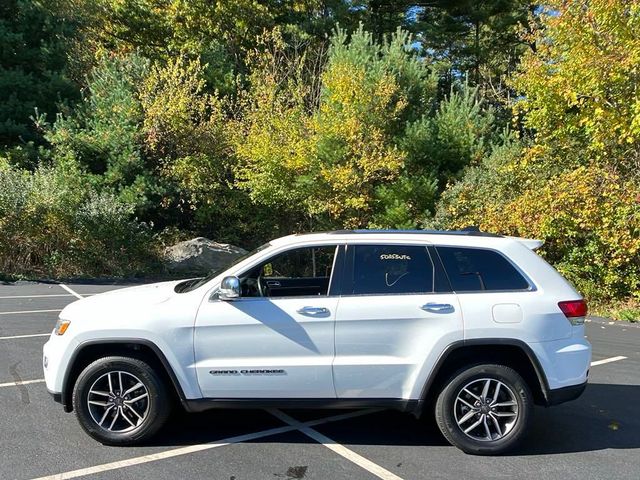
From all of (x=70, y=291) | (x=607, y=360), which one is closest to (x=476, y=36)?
(x=70, y=291)

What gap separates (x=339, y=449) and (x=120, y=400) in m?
1.80

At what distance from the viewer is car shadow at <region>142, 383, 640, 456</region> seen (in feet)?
15.4

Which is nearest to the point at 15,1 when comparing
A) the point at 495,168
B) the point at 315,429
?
the point at 495,168

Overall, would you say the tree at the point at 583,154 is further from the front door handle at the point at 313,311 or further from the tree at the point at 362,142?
the front door handle at the point at 313,311

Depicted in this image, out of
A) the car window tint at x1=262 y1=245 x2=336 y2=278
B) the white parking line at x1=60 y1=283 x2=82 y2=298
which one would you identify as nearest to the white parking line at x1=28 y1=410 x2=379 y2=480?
the car window tint at x1=262 y1=245 x2=336 y2=278

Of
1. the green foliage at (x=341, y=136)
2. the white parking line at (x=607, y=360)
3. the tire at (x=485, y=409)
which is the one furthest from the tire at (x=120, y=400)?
the green foliage at (x=341, y=136)

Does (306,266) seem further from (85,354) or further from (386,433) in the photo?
(85,354)

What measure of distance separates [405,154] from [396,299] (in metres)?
13.2

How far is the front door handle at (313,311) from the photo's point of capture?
14.6 feet

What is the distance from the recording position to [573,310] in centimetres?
454

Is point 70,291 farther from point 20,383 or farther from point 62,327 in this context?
point 62,327

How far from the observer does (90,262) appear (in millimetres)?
16141

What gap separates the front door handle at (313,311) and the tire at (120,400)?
4.13ft

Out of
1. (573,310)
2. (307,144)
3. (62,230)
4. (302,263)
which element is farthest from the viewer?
(307,144)
